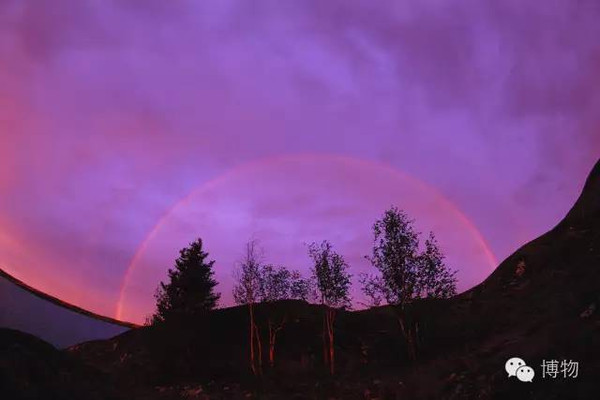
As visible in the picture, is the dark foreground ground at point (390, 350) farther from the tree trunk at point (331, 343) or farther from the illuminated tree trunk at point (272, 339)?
the tree trunk at point (331, 343)

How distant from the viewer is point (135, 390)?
50188 millimetres

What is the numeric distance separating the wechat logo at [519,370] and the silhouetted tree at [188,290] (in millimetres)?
41171

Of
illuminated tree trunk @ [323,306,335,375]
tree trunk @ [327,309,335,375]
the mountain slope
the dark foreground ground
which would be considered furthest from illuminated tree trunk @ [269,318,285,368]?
the mountain slope

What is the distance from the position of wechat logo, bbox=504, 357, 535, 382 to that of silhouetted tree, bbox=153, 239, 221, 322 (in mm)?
41171

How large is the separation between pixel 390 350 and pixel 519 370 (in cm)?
2619

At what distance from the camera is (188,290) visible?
63.0 metres

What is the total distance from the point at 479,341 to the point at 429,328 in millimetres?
8484

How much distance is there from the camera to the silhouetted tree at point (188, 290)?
60.9 m

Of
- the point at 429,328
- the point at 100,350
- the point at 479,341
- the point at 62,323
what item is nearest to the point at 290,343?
the point at 429,328

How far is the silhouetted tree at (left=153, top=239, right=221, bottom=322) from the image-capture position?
200 ft

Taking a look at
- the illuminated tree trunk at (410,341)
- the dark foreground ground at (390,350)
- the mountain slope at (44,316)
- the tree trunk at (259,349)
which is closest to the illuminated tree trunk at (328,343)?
the dark foreground ground at (390,350)

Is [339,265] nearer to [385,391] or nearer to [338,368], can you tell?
[338,368]

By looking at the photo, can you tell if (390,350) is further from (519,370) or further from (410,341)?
(519,370)

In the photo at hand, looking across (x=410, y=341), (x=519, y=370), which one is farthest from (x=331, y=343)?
(x=519, y=370)
